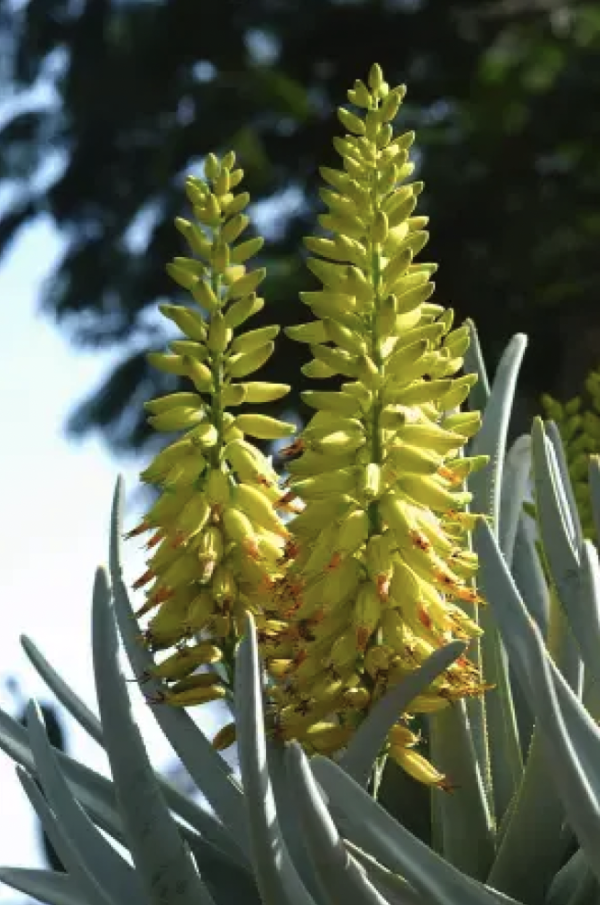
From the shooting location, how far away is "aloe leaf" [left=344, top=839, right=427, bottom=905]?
71 cm

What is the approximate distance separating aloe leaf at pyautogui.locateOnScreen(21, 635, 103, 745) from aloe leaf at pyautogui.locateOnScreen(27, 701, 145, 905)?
17cm

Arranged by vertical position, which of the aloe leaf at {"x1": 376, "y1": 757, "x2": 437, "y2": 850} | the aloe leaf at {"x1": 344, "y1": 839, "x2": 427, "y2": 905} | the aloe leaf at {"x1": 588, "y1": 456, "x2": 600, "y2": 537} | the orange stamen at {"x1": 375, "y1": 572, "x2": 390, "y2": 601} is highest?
the aloe leaf at {"x1": 588, "y1": 456, "x2": 600, "y2": 537}

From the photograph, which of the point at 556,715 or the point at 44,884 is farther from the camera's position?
the point at 44,884

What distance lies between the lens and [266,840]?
0.69m

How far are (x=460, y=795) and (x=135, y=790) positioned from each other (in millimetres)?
186

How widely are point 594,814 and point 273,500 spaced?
11.3 inches

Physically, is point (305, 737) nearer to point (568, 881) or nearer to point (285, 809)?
point (285, 809)

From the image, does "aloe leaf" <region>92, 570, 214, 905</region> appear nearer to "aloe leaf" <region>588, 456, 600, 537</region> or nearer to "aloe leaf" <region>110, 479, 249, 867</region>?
"aloe leaf" <region>110, 479, 249, 867</region>

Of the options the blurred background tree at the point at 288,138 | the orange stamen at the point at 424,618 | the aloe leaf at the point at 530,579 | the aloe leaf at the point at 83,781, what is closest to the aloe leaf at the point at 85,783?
the aloe leaf at the point at 83,781

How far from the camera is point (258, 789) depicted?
67cm

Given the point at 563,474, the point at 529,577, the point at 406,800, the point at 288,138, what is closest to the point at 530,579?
the point at 529,577

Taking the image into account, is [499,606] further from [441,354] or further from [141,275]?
[141,275]

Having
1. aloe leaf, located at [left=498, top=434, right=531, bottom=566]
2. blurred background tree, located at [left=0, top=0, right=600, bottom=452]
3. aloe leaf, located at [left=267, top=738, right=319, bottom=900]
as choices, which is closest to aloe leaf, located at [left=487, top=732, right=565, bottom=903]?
aloe leaf, located at [left=267, top=738, right=319, bottom=900]

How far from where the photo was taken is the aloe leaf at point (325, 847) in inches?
24.8
